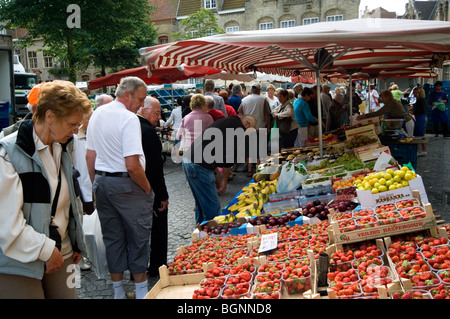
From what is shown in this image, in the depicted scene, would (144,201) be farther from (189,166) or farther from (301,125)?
(301,125)

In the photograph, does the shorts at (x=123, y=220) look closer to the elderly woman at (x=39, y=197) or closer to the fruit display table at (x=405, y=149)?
the elderly woman at (x=39, y=197)

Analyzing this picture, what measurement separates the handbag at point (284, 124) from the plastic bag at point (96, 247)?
19.9ft

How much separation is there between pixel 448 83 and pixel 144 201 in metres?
15.7

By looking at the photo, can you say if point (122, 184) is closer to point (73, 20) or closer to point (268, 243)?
point (268, 243)

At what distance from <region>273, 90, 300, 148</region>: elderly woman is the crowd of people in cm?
284

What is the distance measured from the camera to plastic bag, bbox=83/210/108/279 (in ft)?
12.4

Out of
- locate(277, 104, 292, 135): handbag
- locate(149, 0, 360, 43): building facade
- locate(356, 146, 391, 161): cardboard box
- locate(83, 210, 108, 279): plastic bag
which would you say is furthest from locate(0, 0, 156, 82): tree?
locate(149, 0, 360, 43): building facade

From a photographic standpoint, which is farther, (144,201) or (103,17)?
(103,17)

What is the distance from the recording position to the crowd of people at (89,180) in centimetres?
212

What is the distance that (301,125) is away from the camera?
369 inches

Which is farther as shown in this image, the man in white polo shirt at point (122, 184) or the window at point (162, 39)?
the window at point (162, 39)

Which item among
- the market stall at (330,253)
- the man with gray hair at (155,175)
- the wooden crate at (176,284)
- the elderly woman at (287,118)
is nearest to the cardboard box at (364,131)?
the elderly woman at (287,118)

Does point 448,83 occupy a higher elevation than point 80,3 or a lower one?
lower
